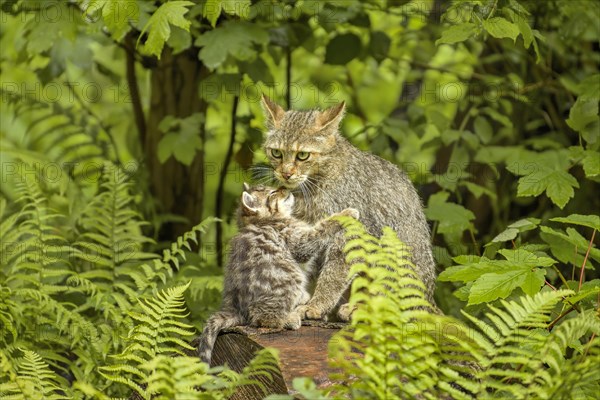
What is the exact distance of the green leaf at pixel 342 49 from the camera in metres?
7.71

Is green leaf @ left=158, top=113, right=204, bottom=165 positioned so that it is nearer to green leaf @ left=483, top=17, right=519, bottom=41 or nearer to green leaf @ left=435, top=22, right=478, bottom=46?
green leaf @ left=435, top=22, right=478, bottom=46

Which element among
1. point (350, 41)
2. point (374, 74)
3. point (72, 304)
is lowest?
point (72, 304)

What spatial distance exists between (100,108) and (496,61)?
207 inches

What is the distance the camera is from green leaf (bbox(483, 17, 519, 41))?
5.25m

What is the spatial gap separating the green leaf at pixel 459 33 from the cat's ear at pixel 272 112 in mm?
1387

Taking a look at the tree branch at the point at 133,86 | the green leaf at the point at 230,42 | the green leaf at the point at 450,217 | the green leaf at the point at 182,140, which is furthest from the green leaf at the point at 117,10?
the green leaf at the point at 450,217

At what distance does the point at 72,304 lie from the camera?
6438mm

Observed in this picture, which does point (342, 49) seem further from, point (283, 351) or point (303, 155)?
point (283, 351)

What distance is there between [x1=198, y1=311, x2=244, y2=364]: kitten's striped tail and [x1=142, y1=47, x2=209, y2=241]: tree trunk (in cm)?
310

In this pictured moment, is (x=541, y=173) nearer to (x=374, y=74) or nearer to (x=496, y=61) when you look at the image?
(x=496, y=61)

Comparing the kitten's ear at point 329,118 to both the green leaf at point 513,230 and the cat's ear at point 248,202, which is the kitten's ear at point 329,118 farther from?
the green leaf at point 513,230

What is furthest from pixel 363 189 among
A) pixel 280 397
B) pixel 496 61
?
pixel 496 61

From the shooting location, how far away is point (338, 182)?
5988 mm

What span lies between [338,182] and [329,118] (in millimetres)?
473
